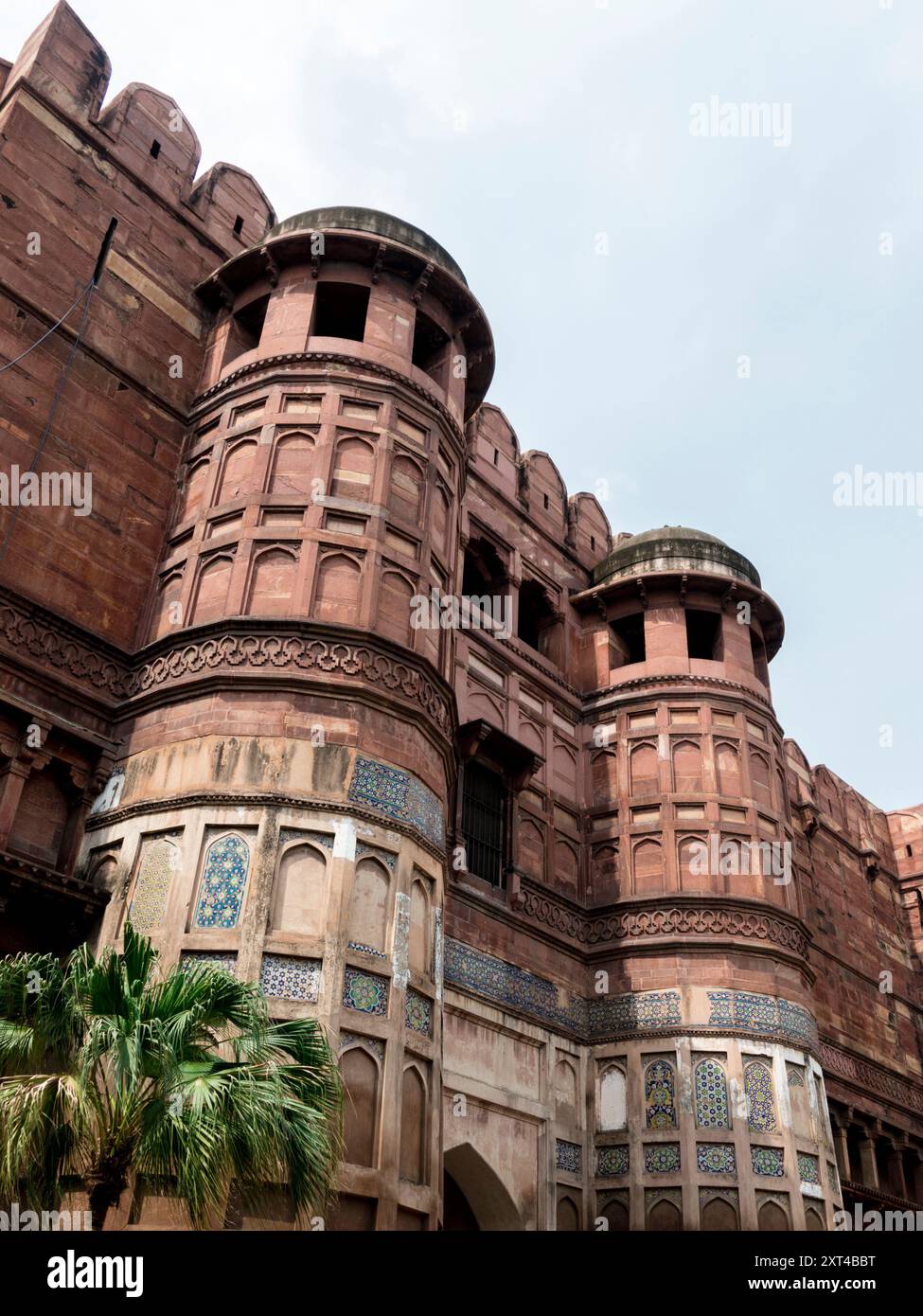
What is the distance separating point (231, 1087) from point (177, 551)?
844cm

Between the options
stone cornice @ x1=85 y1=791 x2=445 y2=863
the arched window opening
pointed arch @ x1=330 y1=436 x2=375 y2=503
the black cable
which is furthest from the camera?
the arched window opening

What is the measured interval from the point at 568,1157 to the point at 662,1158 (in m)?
1.28

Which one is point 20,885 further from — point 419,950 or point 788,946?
point 788,946

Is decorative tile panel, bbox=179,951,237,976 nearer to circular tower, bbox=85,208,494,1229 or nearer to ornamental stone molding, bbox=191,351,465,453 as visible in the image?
circular tower, bbox=85,208,494,1229

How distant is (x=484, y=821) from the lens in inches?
686

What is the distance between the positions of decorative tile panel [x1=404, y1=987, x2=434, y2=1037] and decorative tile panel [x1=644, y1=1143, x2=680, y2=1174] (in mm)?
5990

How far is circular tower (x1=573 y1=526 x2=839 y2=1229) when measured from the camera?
16.2m

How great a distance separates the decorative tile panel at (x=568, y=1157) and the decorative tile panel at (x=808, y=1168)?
9.81 feet

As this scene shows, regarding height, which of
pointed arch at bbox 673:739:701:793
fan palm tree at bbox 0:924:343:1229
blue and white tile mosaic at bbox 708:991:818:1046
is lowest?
fan palm tree at bbox 0:924:343:1229

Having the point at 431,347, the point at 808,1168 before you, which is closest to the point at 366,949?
the point at 808,1168

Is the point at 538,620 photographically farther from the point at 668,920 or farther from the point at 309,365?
the point at 309,365

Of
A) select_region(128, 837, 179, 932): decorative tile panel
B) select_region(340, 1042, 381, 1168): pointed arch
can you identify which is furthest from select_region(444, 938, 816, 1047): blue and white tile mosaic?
select_region(128, 837, 179, 932): decorative tile panel

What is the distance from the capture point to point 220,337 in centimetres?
1719
